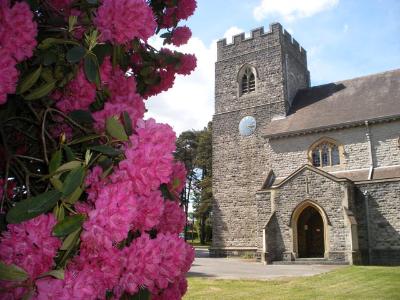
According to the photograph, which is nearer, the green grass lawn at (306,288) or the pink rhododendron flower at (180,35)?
the pink rhododendron flower at (180,35)

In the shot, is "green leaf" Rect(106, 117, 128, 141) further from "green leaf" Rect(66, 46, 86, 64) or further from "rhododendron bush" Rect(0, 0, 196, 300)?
"green leaf" Rect(66, 46, 86, 64)

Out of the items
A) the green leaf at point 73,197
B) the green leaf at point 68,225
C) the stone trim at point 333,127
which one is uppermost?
A: the stone trim at point 333,127

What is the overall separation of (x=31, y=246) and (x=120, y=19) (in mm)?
910

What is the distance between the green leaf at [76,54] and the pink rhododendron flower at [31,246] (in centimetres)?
63

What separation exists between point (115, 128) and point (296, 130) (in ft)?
74.6

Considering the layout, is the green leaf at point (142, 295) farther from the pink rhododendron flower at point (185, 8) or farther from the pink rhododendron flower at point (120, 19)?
the pink rhododendron flower at point (185, 8)

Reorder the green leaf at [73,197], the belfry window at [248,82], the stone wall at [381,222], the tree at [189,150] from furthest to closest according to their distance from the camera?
the tree at [189,150] → the belfry window at [248,82] → the stone wall at [381,222] → the green leaf at [73,197]

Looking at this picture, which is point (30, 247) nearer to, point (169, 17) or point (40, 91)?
point (40, 91)

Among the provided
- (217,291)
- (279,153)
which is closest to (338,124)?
(279,153)

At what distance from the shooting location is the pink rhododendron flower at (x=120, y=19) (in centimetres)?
155

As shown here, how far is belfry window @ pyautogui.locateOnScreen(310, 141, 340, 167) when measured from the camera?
74.2 feet

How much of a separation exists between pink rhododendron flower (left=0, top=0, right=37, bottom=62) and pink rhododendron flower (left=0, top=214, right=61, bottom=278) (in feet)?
1.98

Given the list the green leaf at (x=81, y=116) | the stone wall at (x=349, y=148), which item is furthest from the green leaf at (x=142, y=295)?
the stone wall at (x=349, y=148)

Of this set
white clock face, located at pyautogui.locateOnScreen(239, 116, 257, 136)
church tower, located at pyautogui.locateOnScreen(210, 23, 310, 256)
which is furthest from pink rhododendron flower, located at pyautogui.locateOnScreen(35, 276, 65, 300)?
white clock face, located at pyautogui.locateOnScreen(239, 116, 257, 136)
